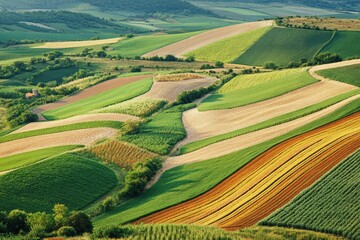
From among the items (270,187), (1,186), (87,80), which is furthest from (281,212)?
(87,80)

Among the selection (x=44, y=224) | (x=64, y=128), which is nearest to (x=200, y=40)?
(x=64, y=128)

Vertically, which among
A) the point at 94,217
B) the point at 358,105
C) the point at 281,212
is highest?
the point at 358,105

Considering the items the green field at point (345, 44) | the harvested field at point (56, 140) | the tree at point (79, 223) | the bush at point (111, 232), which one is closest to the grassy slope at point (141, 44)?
the green field at point (345, 44)

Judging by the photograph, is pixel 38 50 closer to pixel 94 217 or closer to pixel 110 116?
pixel 110 116

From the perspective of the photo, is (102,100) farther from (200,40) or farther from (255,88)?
(200,40)

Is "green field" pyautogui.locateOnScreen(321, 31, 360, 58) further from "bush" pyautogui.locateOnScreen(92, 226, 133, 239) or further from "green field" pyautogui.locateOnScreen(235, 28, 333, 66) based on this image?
"bush" pyautogui.locateOnScreen(92, 226, 133, 239)

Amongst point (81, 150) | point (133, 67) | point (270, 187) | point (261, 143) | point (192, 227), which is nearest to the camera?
point (192, 227)

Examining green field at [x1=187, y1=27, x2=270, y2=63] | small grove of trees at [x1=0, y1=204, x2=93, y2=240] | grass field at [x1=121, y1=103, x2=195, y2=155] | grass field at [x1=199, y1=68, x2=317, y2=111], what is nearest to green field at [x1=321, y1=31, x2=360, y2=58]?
green field at [x1=187, y1=27, x2=270, y2=63]
